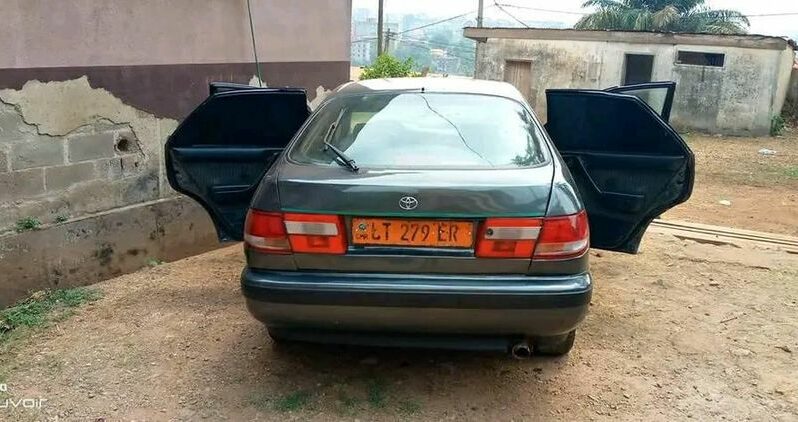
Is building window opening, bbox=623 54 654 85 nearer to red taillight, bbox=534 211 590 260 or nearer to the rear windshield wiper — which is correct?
the rear windshield wiper

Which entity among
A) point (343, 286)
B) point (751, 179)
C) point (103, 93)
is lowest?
point (751, 179)

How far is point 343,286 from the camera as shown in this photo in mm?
2812

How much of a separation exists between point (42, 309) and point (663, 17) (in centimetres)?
2607

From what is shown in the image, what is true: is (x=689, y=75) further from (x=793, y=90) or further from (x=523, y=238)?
(x=523, y=238)

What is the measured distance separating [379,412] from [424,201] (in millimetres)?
987

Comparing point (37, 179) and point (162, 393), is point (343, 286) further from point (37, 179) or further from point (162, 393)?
point (37, 179)

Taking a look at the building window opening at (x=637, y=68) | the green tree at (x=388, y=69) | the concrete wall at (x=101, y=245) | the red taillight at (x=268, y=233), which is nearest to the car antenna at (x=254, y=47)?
the concrete wall at (x=101, y=245)

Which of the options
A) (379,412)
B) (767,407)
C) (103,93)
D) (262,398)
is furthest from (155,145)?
(767,407)

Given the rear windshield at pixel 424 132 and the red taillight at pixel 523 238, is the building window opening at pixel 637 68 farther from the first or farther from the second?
the red taillight at pixel 523 238

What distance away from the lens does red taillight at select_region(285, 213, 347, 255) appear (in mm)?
2836

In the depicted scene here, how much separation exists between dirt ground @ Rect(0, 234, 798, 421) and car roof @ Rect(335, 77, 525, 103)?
1425mm

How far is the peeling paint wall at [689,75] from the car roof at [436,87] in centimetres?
1407

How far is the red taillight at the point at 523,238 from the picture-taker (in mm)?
2803

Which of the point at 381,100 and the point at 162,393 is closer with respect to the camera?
the point at 162,393
